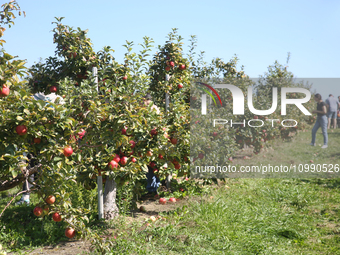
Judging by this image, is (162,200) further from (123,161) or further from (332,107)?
(332,107)

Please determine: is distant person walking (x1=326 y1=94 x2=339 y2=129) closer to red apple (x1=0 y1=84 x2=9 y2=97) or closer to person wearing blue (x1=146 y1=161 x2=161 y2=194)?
person wearing blue (x1=146 y1=161 x2=161 y2=194)

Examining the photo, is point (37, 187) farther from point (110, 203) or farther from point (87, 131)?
point (110, 203)

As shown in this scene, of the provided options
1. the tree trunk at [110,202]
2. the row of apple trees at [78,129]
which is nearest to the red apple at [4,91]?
the row of apple trees at [78,129]

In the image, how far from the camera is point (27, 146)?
2.49m

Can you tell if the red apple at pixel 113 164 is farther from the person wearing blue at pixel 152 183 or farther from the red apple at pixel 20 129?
the person wearing blue at pixel 152 183

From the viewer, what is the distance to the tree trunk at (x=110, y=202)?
4.35 metres

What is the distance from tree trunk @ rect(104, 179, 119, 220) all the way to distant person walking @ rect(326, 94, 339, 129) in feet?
16.7

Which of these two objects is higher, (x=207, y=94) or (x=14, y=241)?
(x=207, y=94)

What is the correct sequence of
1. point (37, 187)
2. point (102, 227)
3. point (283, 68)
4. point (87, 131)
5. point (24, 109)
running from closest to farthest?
1. point (24, 109)
2. point (37, 187)
3. point (87, 131)
4. point (102, 227)
5. point (283, 68)

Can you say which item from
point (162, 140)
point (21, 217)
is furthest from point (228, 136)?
point (21, 217)

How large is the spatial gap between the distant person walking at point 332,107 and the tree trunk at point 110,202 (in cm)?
508

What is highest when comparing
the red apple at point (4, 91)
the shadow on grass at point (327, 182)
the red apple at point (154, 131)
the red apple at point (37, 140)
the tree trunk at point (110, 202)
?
the red apple at point (4, 91)

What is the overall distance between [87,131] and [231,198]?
3336mm

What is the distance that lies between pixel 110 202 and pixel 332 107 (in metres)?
5.28
